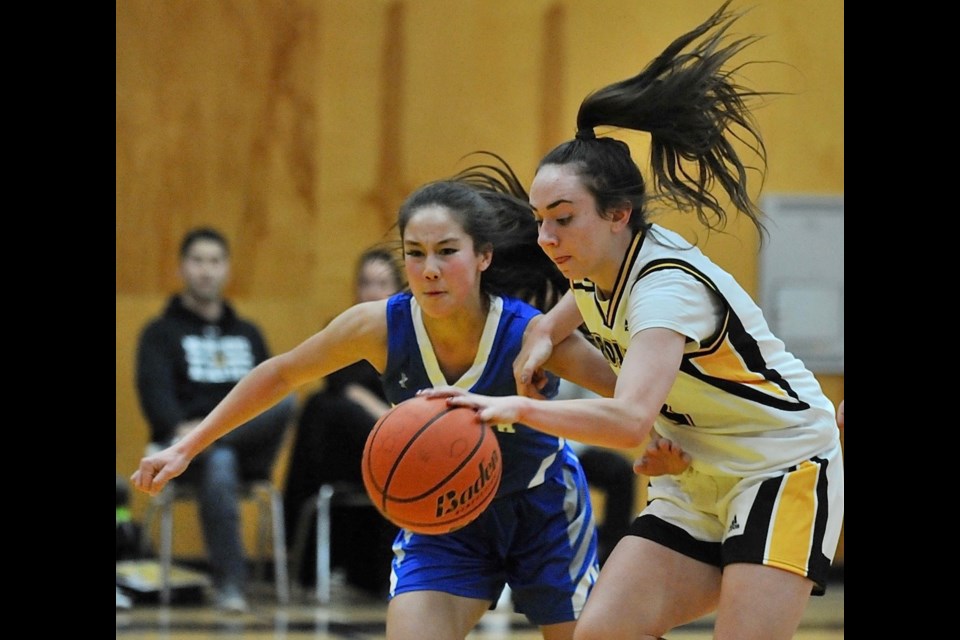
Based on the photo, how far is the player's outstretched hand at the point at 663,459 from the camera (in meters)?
3.78

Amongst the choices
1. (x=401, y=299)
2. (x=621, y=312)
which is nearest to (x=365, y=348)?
(x=401, y=299)

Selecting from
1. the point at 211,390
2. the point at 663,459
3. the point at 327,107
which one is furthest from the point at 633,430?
the point at 327,107

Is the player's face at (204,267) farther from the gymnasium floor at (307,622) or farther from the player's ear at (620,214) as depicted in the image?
the player's ear at (620,214)

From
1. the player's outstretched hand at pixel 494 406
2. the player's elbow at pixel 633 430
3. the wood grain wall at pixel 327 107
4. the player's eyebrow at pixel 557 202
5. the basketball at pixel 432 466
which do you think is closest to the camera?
the player's outstretched hand at pixel 494 406

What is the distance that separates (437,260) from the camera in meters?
3.93

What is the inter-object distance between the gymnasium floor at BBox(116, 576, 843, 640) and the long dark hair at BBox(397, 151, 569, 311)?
109 inches

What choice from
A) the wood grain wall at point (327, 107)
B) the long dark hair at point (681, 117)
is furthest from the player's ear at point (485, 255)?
the wood grain wall at point (327, 107)

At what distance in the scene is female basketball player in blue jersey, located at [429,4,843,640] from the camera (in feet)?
11.5

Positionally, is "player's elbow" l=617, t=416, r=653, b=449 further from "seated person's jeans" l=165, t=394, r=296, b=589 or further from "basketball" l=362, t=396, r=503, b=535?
"seated person's jeans" l=165, t=394, r=296, b=589

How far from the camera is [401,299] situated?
13.6 feet

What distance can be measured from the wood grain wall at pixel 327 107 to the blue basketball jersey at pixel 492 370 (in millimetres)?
5117

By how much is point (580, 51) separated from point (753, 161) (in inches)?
55.3
